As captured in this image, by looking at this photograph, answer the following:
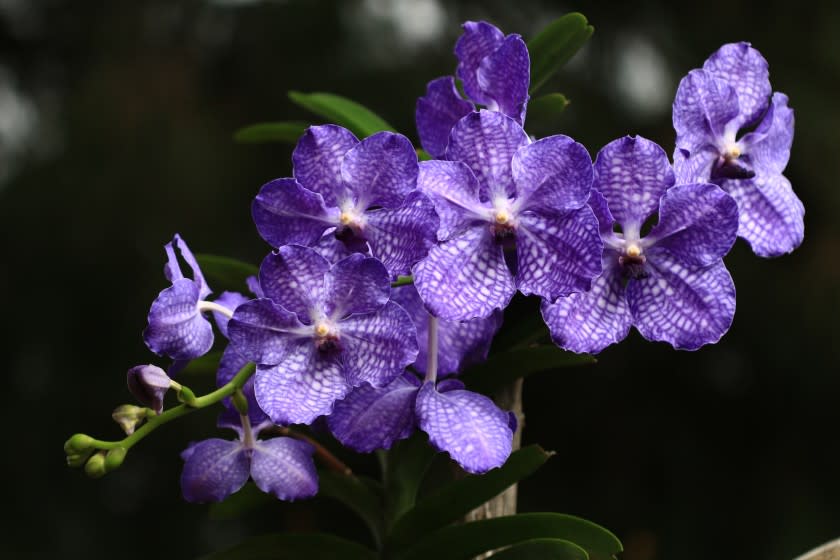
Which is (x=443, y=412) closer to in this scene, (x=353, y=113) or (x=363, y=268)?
(x=363, y=268)

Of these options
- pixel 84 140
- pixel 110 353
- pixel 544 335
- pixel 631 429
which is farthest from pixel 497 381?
pixel 84 140

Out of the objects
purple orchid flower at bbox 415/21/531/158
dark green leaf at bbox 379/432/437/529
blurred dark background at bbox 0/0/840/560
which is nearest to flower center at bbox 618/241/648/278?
purple orchid flower at bbox 415/21/531/158

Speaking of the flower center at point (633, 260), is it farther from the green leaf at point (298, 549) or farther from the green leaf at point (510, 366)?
the green leaf at point (298, 549)

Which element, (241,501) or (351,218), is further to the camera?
(241,501)

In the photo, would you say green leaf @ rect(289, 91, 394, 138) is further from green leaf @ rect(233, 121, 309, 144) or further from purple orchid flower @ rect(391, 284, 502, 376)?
purple orchid flower @ rect(391, 284, 502, 376)

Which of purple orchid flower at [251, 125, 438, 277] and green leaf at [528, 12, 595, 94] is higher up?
green leaf at [528, 12, 595, 94]

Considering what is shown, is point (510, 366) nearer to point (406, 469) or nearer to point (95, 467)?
point (406, 469)

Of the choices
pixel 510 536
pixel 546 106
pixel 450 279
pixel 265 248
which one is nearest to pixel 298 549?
pixel 510 536
